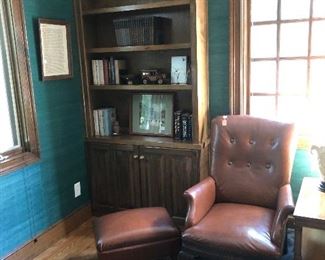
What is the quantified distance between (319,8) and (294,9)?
164 millimetres

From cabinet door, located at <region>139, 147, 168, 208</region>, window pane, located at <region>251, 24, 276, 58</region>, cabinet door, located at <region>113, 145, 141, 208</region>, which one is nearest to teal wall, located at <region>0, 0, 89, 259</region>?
cabinet door, located at <region>113, 145, 141, 208</region>

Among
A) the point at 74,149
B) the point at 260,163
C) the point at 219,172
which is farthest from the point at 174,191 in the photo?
the point at 74,149

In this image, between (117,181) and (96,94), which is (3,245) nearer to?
(117,181)

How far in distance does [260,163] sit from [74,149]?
1.52 metres

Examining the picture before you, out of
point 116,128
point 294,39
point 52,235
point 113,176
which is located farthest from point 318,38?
point 52,235

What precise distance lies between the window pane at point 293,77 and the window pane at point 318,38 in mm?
107

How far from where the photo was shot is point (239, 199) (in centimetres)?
245

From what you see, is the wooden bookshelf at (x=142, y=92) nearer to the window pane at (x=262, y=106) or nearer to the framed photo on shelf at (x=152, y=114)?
the framed photo on shelf at (x=152, y=114)

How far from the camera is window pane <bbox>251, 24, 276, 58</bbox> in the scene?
265cm

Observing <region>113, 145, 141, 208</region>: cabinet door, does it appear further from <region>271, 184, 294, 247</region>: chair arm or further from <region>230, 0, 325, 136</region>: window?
<region>271, 184, 294, 247</region>: chair arm

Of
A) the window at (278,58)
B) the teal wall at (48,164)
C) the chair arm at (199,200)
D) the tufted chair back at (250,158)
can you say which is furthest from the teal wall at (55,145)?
the chair arm at (199,200)

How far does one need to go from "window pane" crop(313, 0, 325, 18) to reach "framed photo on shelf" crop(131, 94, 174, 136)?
1.21 m

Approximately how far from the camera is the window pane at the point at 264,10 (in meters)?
2.59

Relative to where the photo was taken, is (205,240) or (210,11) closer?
(205,240)
